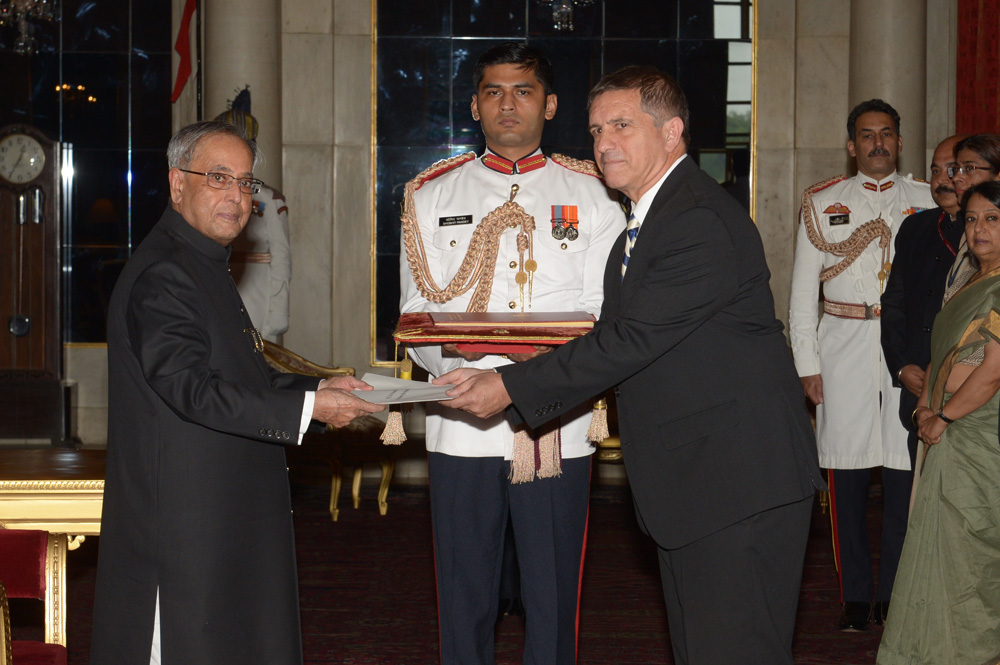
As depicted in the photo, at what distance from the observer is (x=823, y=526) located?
6.23 meters

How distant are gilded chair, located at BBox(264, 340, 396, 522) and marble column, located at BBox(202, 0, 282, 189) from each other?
1455 mm

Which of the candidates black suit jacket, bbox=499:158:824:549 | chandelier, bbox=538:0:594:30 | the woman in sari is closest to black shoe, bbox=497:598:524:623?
the woman in sari

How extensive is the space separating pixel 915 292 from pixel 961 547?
1.06 m

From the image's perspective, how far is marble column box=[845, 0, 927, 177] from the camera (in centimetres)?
670

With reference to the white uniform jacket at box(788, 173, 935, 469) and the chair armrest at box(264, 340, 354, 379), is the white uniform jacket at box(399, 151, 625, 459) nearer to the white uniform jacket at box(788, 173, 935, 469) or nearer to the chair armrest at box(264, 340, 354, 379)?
the white uniform jacket at box(788, 173, 935, 469)

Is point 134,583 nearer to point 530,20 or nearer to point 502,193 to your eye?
point 502,193

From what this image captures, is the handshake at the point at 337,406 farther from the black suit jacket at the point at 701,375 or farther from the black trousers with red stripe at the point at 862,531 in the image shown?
the black trousers with red stripe at the point at 862,531

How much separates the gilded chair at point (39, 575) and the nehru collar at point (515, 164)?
1593 millimetres

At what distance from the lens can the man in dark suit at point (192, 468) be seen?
2.30m

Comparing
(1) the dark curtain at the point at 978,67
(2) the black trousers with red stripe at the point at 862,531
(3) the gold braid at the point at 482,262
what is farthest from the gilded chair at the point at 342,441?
(1) the dark curtain at the point at 978,67

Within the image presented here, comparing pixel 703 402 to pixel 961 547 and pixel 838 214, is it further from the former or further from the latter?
pixel 838 214

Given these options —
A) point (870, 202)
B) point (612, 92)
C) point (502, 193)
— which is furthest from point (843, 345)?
point (612, 92)

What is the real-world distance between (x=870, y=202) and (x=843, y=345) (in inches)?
24.8

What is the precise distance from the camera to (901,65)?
22.1 ft
